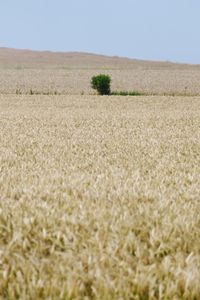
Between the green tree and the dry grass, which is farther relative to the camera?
the green tree

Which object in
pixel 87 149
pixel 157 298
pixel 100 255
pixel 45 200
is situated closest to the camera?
pixel 157 298

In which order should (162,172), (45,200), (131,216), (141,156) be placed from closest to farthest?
(131,216) < (45,200) < (162,172) < (141,156)

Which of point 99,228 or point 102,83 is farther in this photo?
point 102,83

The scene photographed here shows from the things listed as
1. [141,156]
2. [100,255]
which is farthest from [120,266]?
[141,156]

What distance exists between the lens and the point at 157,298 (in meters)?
2.42

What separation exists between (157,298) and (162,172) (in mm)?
3368

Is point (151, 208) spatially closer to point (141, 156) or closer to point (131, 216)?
point (131, 216)

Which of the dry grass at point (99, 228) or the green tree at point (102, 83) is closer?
the dry grass at point (99, 228)

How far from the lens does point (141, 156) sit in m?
7.28

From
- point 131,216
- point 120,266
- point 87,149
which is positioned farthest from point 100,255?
point 87,149

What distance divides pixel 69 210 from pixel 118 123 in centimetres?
996

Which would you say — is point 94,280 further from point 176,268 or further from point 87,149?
point 87,149

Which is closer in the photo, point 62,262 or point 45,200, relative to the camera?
point 62,262

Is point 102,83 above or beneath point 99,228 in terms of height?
above
